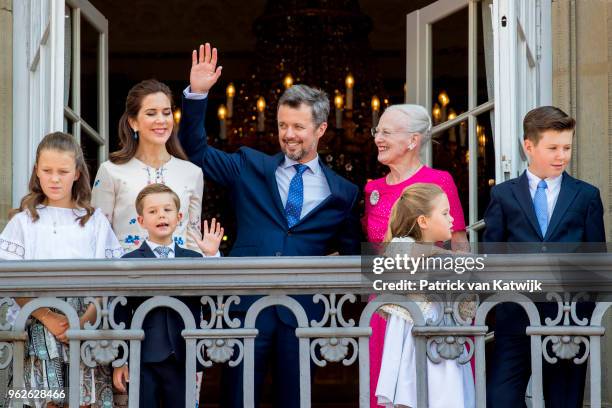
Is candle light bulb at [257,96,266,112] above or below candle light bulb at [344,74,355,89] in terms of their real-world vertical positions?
below

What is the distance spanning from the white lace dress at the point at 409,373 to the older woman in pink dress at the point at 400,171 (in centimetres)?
68

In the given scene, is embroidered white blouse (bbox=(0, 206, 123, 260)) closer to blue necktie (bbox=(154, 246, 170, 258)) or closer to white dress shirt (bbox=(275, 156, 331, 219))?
blue necktie (bbox=(154, 246, 170, 258))

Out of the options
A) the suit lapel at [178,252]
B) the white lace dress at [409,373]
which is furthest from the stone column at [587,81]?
the suit lapel at [178,252]

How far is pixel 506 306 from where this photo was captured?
227 inches

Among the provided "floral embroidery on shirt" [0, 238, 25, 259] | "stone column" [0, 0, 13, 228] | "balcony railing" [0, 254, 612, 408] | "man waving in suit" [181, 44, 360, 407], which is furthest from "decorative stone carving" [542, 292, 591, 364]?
"stone column" [0, 0, 13, 228]

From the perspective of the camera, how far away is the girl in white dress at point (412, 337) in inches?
215

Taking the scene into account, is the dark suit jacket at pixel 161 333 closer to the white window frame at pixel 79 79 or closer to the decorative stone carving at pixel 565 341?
the decorative stone carving at pixel 565 341

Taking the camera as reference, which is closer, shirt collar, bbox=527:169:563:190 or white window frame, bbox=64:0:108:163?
shirt collar, bbox=527:169:563:190

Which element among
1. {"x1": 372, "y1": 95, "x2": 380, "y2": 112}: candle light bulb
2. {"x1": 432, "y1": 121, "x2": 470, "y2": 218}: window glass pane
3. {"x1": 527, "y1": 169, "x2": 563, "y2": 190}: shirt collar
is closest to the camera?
{"x1": 527, "y1": 169, "x2": 563, "y2": 190}: shirt collar

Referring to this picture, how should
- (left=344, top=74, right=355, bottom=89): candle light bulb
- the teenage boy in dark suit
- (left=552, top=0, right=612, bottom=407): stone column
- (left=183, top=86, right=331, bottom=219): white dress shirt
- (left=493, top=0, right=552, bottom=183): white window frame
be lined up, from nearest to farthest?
1. the teenage boy in dark suit
2. (left=183, top=86, right=331, bottom=219): white dress shirt
3. (left=493, top=0, right=552, bottom=183): white window frame
4. (left=552, top=0, right=612, bottom=407): stone column
5. (left=344, top=74, right=355, bottom=89): candle light bulb

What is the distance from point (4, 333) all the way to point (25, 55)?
2130 millimetres

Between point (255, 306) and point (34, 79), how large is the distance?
2.30 meters

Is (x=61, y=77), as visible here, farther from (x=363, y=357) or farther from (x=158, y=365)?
(x=363, y=357)

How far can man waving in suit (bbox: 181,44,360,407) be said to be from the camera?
6.21 metres
